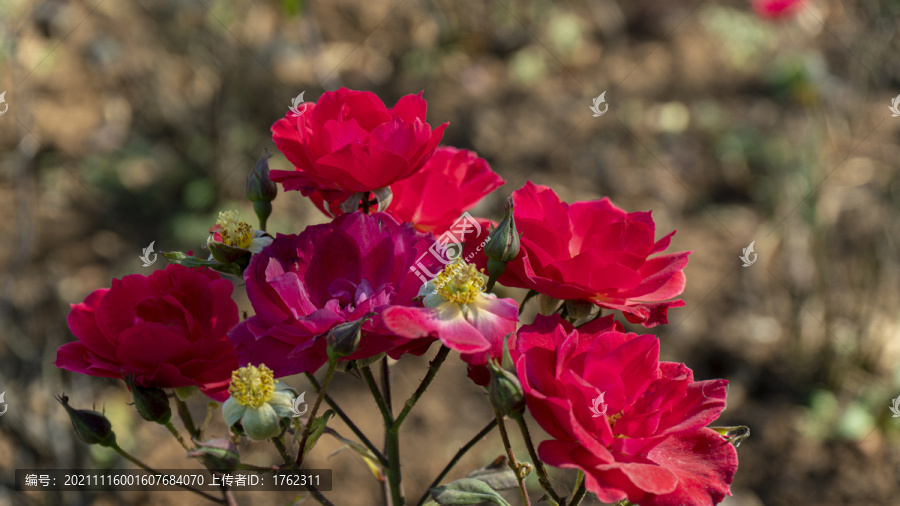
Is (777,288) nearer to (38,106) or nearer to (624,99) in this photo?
(624,99)

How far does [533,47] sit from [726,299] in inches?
82.0

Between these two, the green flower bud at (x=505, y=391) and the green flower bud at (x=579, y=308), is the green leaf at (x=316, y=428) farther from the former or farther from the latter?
the green flower bud at (x=579, y=308)

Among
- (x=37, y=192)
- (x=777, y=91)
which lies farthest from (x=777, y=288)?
(x=37, y=192)

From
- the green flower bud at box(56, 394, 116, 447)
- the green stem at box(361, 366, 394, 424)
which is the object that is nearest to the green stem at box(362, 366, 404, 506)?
the green stem at box(361, 366, 394, 424)

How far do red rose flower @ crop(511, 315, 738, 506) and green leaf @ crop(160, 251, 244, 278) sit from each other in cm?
40

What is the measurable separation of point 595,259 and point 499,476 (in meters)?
0.40

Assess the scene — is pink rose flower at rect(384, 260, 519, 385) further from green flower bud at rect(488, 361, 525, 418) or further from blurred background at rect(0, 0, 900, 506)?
blurred background at rect(0, 0, 900, 506)

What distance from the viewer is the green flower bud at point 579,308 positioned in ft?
3.19

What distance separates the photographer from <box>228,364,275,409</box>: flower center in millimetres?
851

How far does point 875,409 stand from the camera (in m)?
2.82

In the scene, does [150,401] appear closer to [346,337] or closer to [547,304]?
[346,337]

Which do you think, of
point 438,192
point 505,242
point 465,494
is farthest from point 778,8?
point 465,494

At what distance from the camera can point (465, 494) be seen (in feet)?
3.12

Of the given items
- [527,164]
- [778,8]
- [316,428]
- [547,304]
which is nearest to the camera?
[316,428]
